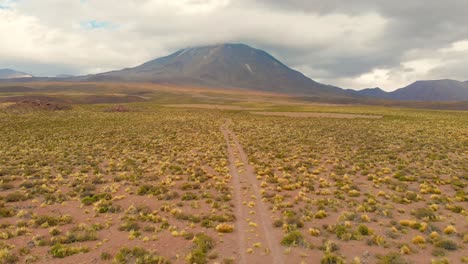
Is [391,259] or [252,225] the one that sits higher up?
[391,259]

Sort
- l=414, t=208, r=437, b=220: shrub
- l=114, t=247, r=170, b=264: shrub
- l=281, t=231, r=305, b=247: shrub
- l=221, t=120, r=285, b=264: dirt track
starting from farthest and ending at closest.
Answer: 1. l=414, t=208, r=437, b=220: shrub
2. l=281, t=231, r=305, b=247: shrub
3. l=221, t=120, r=285, b=264: dirt track
4. l=114, t=247, r=170, b=264: shrub

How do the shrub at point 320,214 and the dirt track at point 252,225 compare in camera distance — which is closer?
the dirt track at point 252,225

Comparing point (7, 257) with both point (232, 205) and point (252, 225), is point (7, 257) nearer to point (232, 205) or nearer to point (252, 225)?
point (252, 225)

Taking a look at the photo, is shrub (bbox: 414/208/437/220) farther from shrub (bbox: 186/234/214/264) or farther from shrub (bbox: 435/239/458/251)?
shrub (bbox: 186/234/214/264)

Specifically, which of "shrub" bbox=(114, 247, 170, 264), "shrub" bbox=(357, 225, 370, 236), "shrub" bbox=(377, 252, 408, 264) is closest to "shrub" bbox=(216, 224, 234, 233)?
"shrub" bbox=(114, 247, 170, 264)

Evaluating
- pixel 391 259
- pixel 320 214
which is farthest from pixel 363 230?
pixel 391 259

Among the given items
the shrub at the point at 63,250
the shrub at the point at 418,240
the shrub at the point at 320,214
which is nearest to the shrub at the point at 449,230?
the shrub at the point at 418,240

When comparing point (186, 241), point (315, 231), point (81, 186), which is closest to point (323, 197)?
point (315, 231)

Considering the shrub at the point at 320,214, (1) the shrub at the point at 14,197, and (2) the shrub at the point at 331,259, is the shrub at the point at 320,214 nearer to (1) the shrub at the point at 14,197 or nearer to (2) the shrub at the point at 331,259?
(2) the shrub at the point at 331,259
